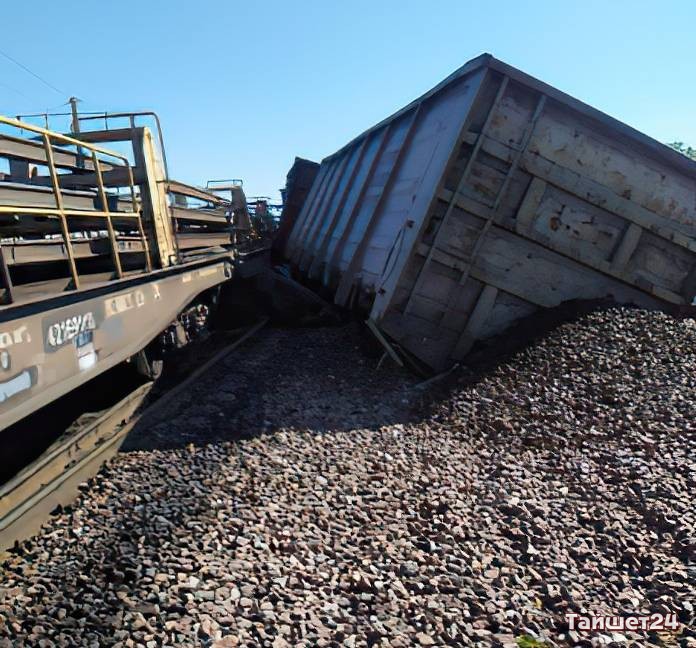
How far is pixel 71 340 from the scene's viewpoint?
142 inches

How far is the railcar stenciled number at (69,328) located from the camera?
3398 mm

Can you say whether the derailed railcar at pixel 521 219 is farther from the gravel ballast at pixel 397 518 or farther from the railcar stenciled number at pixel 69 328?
the railcar stenciled number at pixel 69 328

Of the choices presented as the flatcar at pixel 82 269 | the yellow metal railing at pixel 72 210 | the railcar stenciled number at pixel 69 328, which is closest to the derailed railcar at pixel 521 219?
the flatcar at pixel 82 269

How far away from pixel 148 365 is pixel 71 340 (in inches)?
96.8

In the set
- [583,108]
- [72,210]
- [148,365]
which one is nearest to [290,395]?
[148,365]

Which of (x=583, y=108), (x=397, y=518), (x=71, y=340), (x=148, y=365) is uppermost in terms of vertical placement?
(x=583, y=108)

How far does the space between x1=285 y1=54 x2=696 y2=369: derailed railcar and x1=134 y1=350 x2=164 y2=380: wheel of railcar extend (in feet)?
8.64

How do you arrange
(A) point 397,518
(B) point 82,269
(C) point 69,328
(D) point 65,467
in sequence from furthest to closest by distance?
(B) point 82,269
(D) point 65,467
(A) point 397,518
(C) point 69,328

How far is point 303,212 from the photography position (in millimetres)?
15227

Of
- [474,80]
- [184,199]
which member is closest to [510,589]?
[474,80]

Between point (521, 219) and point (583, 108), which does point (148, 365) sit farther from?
point (583, 108)

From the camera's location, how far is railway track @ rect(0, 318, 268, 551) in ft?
11.1

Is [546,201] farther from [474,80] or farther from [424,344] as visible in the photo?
[424,344]

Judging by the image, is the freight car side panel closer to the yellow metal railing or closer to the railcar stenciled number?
the railcar stenciled number
